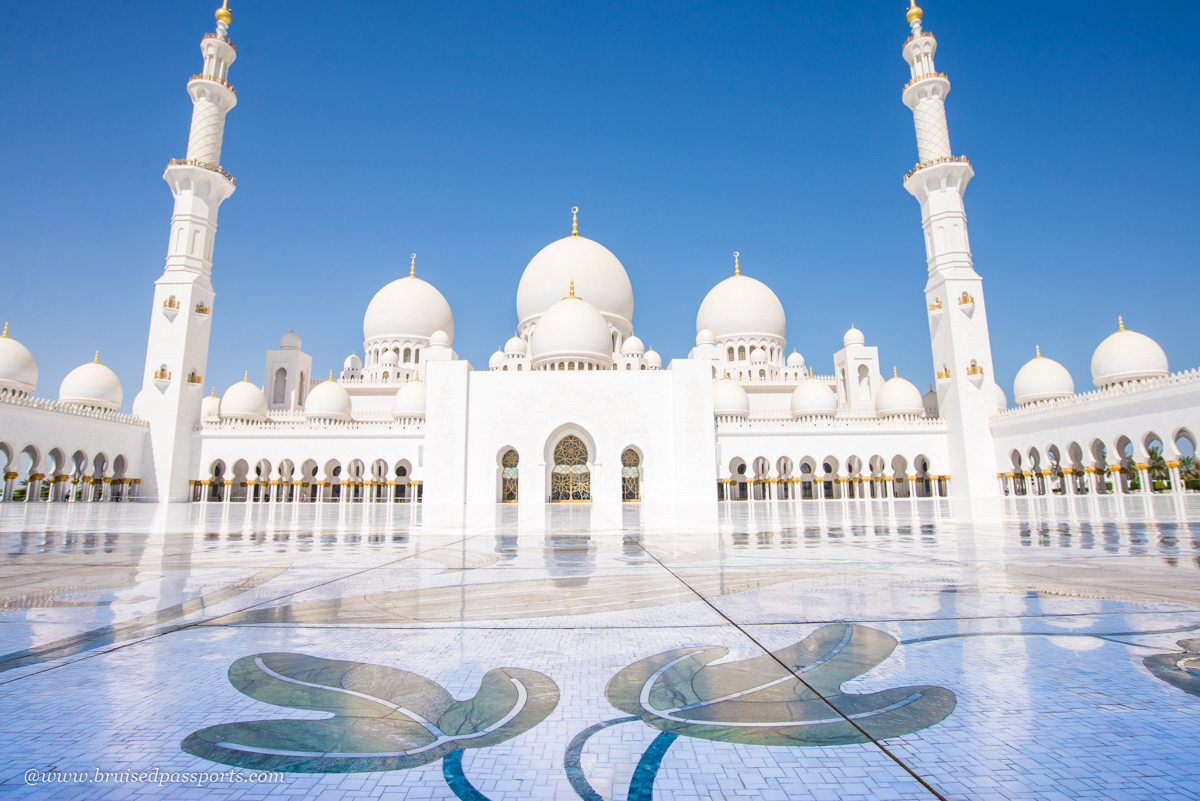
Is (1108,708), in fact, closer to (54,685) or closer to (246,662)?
(246,662)

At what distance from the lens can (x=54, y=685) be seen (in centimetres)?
114

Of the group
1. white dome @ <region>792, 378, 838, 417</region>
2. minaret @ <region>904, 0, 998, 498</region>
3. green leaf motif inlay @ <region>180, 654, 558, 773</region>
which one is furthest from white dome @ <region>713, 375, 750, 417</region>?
green leaf motif inlay @ <region>180, 654, 558, 773</region>

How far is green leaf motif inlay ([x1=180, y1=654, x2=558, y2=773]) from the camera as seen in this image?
0.88 meters

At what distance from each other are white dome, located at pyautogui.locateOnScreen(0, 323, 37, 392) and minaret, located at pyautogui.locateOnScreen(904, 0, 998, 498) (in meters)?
29.3

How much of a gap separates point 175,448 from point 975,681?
24.2m

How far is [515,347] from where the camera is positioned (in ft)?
79.0

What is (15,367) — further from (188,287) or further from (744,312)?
(744,312)

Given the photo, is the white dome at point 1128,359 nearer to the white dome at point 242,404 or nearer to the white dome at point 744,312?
the white dome at point 744,312

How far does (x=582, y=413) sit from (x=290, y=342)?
49.3 feet

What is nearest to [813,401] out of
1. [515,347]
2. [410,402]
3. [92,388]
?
[515,347]

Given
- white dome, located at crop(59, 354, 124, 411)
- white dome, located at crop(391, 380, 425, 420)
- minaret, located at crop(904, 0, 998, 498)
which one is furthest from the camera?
white dome, located at crop(391, 380, 425, 420)

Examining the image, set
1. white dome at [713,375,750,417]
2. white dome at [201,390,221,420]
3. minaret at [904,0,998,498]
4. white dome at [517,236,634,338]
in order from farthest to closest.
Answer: white dome at [517,236,634,338]
white dome at [201,390,221,420]
white dome at [713,375,750,417]
minaret at [904,0,998,498]

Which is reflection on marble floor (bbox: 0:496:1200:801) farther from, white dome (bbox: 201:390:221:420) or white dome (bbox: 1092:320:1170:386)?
white dome (bbox: 201:390:221:420)

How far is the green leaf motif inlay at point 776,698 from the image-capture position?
958 mm
